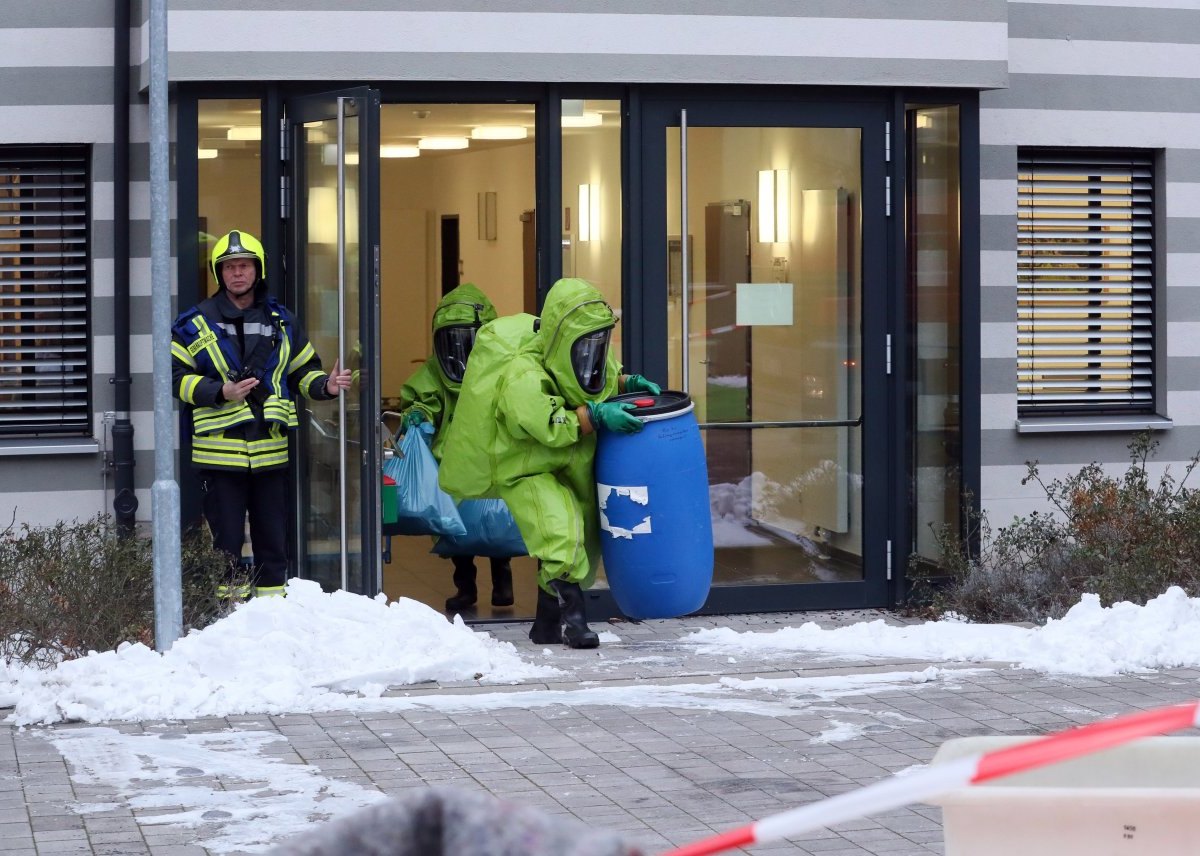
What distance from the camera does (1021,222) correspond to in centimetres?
1103

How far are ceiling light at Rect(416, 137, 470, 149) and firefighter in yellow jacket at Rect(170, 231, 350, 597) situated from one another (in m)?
6.20

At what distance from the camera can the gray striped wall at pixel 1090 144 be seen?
424 inches

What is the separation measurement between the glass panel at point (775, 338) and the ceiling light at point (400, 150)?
6532 millimetres

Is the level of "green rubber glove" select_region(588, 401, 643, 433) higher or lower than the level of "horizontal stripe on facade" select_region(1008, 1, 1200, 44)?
lower

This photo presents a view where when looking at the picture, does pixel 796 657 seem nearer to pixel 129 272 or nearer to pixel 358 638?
pixel 358 638

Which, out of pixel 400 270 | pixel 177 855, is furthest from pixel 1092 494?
pixel 400 270

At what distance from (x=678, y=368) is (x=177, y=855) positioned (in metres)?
5.02

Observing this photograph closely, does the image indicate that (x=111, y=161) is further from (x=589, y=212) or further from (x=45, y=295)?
(x=589, y=212)

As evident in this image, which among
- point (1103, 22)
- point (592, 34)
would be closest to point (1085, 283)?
point (1103, 22)

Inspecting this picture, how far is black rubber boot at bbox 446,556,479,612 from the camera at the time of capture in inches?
394

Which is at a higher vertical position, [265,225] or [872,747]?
[265,225]

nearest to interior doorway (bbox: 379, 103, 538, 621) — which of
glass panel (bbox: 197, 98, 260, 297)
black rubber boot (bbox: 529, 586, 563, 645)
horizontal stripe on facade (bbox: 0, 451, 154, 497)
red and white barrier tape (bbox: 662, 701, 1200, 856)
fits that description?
black rubber boot (bbox: 529, 586, 563, 645)

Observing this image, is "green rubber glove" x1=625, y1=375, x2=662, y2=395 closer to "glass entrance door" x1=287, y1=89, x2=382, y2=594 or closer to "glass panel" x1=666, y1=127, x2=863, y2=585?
"glass panel" x1=666, y1=127, x2=863, y2=585

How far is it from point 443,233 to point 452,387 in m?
7.59
